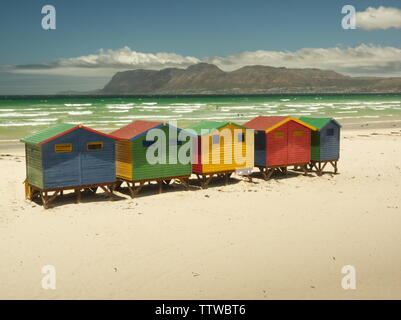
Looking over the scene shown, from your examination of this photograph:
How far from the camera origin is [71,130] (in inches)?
632

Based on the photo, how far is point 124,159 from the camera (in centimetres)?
1777

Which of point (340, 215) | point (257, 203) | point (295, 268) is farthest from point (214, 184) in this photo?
point (295, 268)

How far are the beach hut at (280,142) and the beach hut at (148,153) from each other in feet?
12.3

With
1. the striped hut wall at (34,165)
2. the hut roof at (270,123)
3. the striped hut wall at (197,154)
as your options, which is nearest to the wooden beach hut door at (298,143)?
the hut roof at (270,123)

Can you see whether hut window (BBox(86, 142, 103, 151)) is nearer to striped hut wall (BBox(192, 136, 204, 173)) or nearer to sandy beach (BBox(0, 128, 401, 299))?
sandy beach (BBox(0, 128, 401, 299))

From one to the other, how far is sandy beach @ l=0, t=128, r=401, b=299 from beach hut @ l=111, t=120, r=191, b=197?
0.76 metres

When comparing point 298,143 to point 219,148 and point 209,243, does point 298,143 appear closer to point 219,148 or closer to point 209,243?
point 219,148

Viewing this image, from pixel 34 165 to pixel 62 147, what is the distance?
1.15 metres

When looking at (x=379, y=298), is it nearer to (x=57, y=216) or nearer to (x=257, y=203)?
(x=257, y=203)

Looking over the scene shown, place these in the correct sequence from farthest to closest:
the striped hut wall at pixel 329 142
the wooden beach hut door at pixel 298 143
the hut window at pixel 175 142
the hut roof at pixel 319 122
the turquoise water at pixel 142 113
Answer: the turquoise water at pixel 142 113 → the striped hut wall at pixel 329 142 → the hut roof at pixel 319 122 → the wooden beach hut door at pixel 298 143 → the hut window at pixel 175 142

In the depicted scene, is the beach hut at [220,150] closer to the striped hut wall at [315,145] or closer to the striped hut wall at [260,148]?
the striped hut wall at [260,148]

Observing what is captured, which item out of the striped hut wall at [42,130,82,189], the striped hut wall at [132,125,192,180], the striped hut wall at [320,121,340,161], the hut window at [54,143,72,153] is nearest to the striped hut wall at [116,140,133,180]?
the striped hut wall at [132,125,192,180]

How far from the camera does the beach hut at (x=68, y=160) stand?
15.8m

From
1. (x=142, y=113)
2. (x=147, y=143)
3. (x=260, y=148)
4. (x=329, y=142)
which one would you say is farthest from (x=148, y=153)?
(x=142, y=113)
